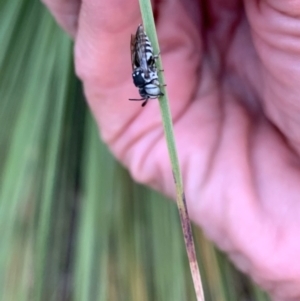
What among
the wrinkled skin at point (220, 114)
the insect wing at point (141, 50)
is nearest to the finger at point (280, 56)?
the wrinkled skin at point (220, 114)

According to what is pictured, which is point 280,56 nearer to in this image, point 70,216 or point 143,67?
point 143,67

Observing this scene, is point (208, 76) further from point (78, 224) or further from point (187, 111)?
point (78, 224)

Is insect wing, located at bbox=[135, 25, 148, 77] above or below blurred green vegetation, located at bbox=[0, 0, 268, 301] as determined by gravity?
above

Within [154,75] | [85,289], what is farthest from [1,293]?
[154,75]

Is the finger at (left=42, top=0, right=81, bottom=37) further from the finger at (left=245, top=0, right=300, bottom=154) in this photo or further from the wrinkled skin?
the finger at (left=245, top=0, right=300, bottom=154)

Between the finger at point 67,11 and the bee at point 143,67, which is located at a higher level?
the finger at point 67,11

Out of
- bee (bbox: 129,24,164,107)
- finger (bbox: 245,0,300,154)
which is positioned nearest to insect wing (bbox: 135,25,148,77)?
bee (bbox: 129,24,164,107)

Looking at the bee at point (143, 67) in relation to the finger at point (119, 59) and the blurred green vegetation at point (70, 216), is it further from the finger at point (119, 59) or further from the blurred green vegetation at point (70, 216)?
the blurred green vegetation at point (70, 216)
